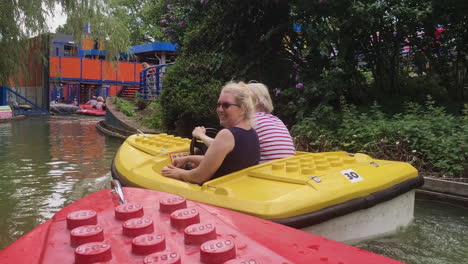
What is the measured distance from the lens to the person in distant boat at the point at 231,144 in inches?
111

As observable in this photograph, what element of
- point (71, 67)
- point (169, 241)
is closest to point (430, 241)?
point (169, 241)

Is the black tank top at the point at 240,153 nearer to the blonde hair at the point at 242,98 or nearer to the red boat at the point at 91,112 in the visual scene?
the blonde hair at the point at 242,98

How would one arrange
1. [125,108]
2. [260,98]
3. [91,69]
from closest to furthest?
1. [260,98]
2. [125,108]
3. [91,69]

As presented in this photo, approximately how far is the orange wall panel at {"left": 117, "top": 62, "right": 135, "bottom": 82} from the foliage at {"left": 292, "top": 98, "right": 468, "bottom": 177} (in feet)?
75.6

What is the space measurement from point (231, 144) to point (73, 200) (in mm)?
2375

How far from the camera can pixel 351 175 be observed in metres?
2.84

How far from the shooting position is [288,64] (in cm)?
832

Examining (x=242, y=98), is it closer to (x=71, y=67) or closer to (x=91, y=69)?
(x=71, y=67)

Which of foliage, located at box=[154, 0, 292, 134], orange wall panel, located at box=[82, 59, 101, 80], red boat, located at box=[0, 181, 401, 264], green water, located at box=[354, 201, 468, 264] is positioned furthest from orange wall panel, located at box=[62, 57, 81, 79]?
red boat, located at box=[0, 181, 401, 264]

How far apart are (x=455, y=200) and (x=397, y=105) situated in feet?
10.5

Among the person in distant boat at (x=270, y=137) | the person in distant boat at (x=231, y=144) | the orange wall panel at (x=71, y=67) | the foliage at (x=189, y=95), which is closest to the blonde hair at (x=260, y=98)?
the person in distant boat at (x=270, y=137)

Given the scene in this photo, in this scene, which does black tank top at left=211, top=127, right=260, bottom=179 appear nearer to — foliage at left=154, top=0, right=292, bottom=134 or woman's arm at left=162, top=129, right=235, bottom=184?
woman's arm at left=162, top=129, right=235, bottom=184

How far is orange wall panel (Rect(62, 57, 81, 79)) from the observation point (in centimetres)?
2639

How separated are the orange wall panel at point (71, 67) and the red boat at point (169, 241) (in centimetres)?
2698
